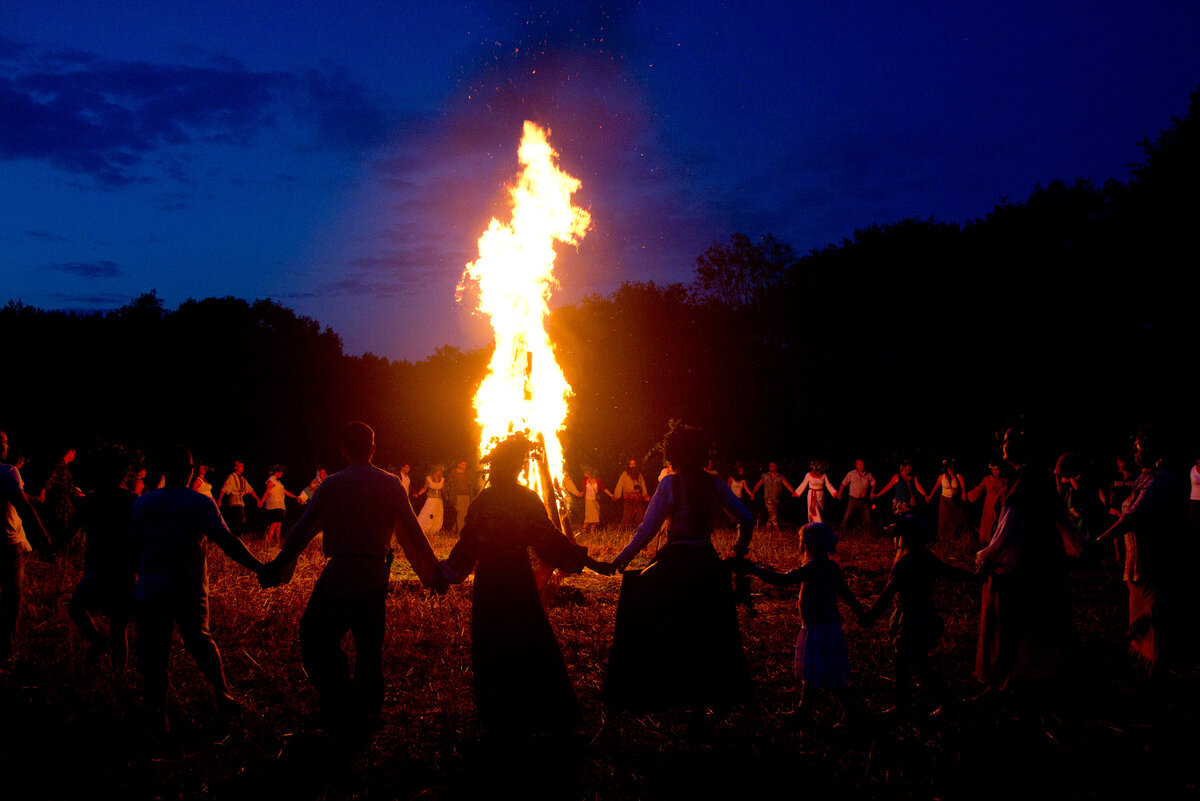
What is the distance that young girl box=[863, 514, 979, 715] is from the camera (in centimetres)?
563

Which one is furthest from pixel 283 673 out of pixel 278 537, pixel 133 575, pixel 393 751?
pixel 278 537

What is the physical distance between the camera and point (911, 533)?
587 centimetres

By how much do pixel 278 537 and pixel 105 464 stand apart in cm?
1093

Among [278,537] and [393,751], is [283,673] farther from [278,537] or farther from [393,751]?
[278,537]

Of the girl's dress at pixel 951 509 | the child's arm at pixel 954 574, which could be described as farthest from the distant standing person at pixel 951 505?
the child's arm at pixel 954 574

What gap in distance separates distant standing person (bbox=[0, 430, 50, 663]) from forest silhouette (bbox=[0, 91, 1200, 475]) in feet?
74.2

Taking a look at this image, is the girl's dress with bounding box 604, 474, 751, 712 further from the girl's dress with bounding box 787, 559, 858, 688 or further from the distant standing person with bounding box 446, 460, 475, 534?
the distant standing person with bounding box 446, 460, 475, 534

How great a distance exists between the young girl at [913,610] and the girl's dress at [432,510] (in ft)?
45.9

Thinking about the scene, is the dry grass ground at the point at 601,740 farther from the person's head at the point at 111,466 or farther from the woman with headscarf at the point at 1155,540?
the person's head at the point at 111,466

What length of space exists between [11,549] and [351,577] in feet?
13.3

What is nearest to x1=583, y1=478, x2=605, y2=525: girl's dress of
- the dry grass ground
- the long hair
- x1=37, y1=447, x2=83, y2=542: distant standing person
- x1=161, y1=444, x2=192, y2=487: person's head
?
x1=37, y1=447, x2=83, y2=542: distant standing person

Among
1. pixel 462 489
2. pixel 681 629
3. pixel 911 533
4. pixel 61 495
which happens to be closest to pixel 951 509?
pixel 462 489

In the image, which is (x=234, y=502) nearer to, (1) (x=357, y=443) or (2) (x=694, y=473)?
(1) (x=357, y=443)

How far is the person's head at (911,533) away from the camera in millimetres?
5855
